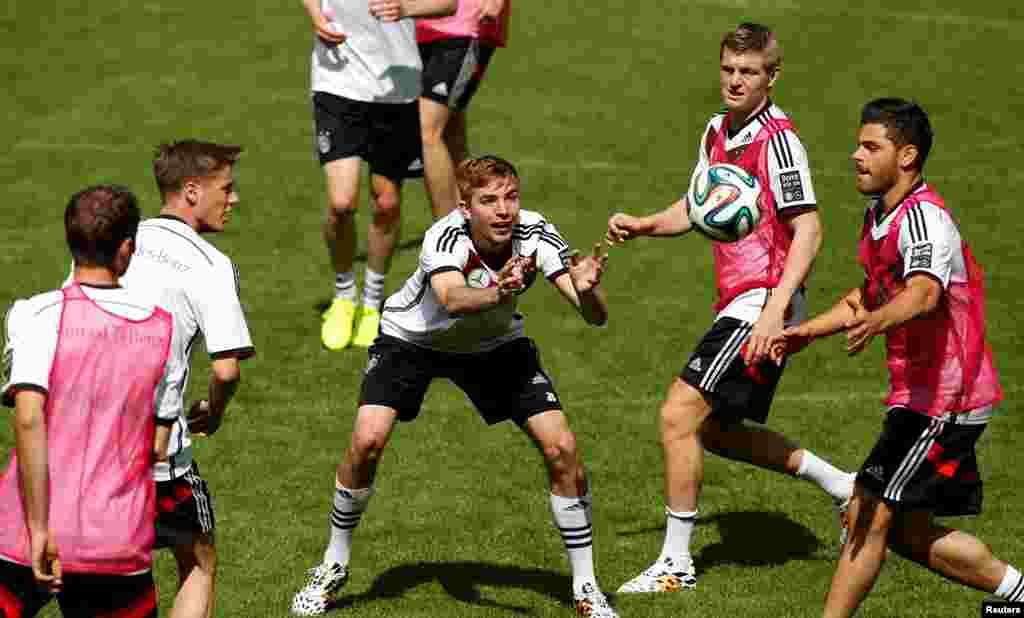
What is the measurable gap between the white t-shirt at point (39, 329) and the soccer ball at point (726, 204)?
3.11 meters

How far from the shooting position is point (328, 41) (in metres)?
10.8

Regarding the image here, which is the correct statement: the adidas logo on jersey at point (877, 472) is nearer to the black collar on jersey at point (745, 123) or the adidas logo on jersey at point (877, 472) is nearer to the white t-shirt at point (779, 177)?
the white t-shirt at point (779, 177)

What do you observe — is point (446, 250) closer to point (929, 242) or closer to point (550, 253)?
point (550, 253)

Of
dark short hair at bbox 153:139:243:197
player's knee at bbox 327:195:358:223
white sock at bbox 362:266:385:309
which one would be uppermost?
dark short hair at bbox 153:139:243:197

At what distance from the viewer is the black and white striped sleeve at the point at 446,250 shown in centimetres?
696

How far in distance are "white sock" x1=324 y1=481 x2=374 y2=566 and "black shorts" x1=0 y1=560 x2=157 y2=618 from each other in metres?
1.87

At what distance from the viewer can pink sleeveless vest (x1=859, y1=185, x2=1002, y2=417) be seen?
6.52 meters

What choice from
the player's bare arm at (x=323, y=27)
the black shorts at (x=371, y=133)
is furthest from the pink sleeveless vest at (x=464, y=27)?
the player's bare arm at (x=323, y=27)

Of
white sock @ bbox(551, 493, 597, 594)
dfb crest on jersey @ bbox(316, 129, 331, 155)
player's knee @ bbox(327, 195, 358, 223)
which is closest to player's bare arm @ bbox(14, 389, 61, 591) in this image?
white sock @ bbox(551, 493, 597, 594)

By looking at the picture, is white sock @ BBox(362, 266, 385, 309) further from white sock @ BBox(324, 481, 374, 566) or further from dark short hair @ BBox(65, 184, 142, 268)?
dark short hair @ BBox(65, 184, 142, 268)

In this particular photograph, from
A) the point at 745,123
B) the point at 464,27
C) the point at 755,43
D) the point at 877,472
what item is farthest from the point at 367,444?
the point at 464,27

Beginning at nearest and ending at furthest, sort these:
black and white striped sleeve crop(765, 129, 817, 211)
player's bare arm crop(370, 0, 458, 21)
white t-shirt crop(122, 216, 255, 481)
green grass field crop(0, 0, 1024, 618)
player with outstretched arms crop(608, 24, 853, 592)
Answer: white t-shirt crop(122, 216, 255, 481) < black and white striped sleeve crop(765, 129, 817, 211) < player with outstretched arms crop(608, 24, 853, 592) < green grass field crop(0, 0, 1024, 618) < player's bare arm crop(370, 0, 458, 21)

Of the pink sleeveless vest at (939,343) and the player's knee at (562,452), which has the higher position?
the pink sleeveless vest at (939,343)

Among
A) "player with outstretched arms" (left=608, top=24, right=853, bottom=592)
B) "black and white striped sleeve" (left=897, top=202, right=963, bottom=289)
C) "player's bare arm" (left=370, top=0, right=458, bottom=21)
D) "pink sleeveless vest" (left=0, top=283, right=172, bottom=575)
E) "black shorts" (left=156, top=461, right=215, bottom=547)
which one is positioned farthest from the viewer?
"player's bare arm" (left=370, top=0, right=458, bottom=21)
